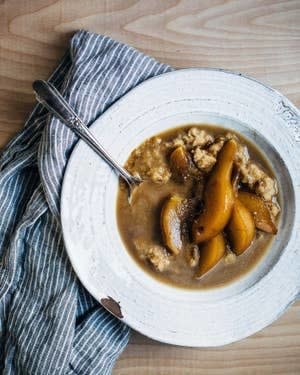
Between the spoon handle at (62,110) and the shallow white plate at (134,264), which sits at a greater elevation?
the spoon handle at (62,110)

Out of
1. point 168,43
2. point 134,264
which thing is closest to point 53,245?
point 134,264

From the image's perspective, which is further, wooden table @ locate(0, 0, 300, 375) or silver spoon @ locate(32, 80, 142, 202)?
wooden table @ locate(0, 0, 300, 375)

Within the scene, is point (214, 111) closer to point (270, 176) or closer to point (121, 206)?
point (270, 176)

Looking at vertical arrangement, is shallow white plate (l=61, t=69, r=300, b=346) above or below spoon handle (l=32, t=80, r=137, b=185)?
below

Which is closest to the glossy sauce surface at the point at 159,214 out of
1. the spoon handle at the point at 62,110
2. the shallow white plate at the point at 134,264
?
the shallow white plate at the point at 134,264

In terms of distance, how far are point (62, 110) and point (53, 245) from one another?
332mm

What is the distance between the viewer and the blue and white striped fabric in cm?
142

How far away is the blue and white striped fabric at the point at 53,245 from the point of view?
4.66 feet

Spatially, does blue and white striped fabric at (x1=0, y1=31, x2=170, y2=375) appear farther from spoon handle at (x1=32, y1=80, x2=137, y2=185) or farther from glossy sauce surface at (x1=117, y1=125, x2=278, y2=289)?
glossy sauce surface at (x1=117, y1=125, x2=278, y2=289)

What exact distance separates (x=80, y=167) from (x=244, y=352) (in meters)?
0.65

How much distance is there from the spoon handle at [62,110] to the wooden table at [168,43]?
0.13 meters

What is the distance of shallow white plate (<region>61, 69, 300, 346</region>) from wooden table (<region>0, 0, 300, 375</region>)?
0.11 metres

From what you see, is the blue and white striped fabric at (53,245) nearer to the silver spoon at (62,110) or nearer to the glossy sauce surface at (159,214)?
the silver spoon at (62,110)

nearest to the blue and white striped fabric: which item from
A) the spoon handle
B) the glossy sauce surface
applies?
the spoon handle
